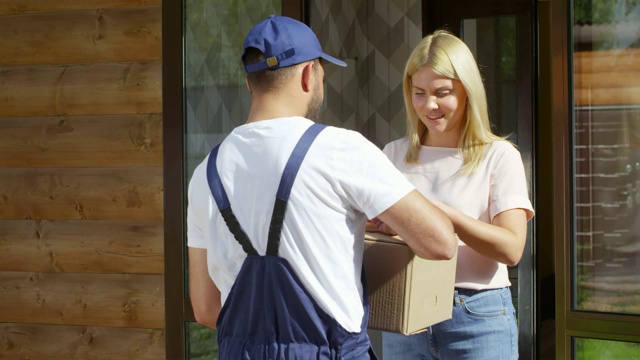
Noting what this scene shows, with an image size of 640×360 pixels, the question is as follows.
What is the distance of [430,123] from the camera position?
96.6 inches

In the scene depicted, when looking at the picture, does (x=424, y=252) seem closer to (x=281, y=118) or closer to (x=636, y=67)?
(x=281, y=118)

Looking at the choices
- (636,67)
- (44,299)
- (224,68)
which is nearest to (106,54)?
(224,68)

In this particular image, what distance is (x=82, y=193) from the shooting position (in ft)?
13.7

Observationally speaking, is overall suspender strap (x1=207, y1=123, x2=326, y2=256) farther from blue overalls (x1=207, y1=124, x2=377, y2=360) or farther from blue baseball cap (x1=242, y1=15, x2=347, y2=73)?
blue baseball cap (x1=242, y1=15, x2=347, y2=73)

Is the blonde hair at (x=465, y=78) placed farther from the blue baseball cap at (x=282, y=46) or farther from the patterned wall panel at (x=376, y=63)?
the patterned wall panel at (x=376, y=63)

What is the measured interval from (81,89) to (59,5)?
1.33 feet

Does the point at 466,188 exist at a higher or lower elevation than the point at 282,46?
lower

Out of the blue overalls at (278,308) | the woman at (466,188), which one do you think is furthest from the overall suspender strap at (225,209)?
the woman at (466,188)

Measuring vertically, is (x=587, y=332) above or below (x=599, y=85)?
below

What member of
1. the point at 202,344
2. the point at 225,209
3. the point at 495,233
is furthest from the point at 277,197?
the point at 202,344

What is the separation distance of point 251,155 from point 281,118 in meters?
0.11

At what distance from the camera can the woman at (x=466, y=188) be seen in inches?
91.6

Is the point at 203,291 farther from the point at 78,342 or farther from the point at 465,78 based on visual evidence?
the point at 78,342

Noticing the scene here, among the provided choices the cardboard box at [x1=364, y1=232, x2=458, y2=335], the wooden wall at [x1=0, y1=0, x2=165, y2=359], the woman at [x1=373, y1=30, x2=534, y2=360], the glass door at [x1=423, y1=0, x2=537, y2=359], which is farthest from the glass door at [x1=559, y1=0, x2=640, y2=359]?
the cardboard box at [x1=364, y1=232, x2=458, y2=335]
